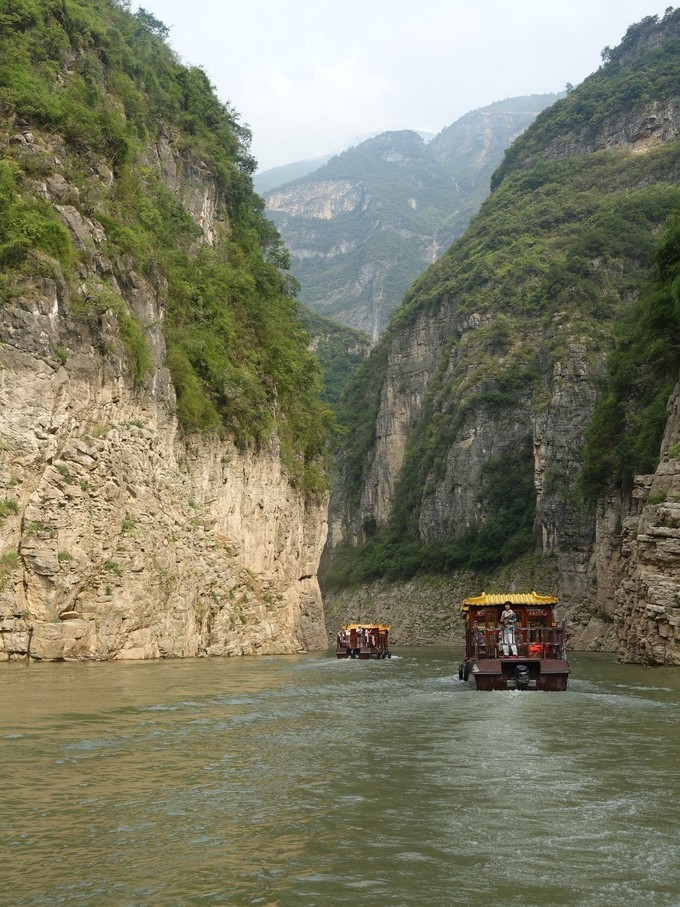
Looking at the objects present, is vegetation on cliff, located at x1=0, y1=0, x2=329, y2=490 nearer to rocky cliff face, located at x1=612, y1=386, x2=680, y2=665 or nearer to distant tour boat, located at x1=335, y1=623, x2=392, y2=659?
distant tour boat, located at x1=335, y1=623, x2=392, y2=659

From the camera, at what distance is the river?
6.81 metres

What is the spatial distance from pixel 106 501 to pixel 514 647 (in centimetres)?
1274

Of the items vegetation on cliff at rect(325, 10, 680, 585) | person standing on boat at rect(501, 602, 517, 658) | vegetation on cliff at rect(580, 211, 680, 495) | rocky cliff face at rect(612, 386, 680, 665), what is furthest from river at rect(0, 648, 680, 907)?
vegetation on cliff at rect(325, 10, 680, 585)

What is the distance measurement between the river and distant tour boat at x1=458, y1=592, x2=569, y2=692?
224 inches

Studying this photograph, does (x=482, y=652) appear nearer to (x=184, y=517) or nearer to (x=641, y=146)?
(x=184, y=517)

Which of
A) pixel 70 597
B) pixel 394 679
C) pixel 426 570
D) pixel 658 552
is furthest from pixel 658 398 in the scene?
pixel 426 570

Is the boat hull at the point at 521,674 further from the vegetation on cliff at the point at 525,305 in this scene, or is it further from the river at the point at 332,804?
the vegetation on cliff at the point at 525,305

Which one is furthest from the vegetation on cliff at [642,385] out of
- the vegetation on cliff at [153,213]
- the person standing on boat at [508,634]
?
the vegetation on cliff at [153,213]

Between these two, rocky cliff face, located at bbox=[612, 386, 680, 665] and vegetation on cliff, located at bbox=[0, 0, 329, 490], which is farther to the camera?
vegetation on cliff, located at bbox=[0, 0, 329, 490]

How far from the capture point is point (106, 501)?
28297 millimetres

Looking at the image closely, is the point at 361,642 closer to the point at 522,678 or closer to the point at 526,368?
the point at 522,678

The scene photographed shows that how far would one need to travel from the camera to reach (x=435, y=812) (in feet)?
29.0

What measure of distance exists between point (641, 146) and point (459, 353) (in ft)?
92.6

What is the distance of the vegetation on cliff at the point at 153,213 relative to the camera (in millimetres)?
30016
